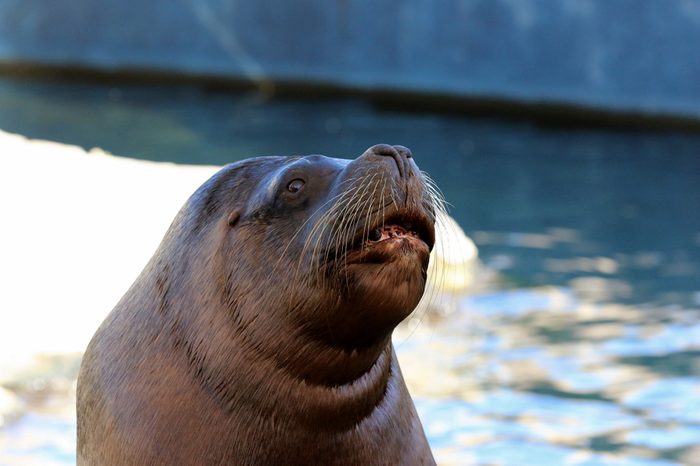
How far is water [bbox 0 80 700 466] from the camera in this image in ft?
19.2

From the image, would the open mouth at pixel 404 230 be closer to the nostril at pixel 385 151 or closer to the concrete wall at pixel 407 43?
the nostril at pixel 385 151

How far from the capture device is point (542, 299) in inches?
305

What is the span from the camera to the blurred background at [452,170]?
19.6 ft

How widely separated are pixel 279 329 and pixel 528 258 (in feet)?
18.9

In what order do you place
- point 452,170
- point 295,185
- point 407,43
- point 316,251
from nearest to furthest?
point 316,251 < point 295,185 < point 452,170 < point 407,43

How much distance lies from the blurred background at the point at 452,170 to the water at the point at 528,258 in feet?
0.08

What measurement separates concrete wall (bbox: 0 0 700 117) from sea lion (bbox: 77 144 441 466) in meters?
11.1

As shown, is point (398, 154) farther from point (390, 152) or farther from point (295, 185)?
point (295, 185)

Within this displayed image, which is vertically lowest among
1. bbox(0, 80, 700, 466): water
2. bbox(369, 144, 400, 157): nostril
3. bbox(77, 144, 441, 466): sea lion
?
bbox(77, 144, 441, 466): sea lion

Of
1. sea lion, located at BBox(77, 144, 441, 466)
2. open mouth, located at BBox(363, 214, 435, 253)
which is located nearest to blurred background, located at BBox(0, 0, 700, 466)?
open mouth, located at BBox(363, 214, 435, 253)

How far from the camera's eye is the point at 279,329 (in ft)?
10.0

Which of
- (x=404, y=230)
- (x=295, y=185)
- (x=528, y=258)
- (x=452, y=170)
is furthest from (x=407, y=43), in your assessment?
(x=404, y=230)

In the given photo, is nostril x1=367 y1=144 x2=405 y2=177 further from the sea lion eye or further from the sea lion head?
the sea lion eye

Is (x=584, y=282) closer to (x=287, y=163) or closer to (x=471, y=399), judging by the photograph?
(x=471, y=399)
